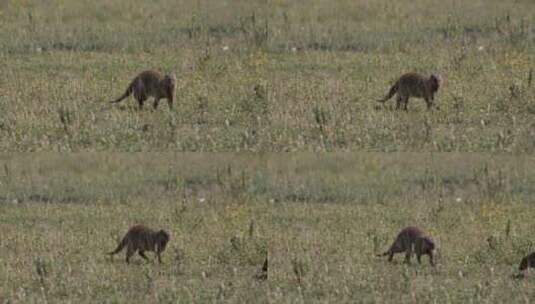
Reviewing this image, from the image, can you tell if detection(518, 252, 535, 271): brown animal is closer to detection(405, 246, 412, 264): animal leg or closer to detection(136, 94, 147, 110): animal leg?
detection(405, 246, 412, 264): animal leg

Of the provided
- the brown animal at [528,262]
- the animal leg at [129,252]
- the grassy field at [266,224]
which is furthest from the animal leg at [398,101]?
the animal leg at [129,252]

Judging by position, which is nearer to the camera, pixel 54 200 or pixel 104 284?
pixel 104 284

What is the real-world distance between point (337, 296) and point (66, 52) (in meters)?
7.04

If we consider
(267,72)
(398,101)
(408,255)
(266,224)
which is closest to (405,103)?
(398,101)

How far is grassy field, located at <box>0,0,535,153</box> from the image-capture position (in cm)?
1956

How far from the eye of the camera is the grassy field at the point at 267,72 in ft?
64.2

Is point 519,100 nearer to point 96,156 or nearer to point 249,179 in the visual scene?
point 249,179

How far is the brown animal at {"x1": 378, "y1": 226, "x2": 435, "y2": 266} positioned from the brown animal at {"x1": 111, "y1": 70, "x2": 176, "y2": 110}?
3.29m

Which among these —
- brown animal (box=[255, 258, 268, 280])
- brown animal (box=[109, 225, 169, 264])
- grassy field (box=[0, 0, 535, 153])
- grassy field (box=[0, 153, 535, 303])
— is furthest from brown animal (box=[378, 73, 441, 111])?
brown animal (box=[109, 225, 169, 264])

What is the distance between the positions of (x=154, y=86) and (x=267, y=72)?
2326 millimetres

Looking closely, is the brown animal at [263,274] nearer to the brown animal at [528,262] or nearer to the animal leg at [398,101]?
the brown animal at [528,262]

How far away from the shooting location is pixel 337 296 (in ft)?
53.1

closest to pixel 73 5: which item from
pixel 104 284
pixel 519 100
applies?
pixel 519 100

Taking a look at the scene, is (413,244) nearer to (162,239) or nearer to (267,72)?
(162,239)
